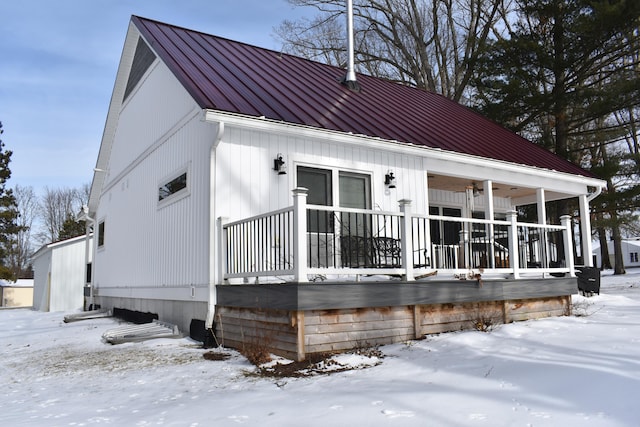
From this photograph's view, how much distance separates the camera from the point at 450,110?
14.3 m

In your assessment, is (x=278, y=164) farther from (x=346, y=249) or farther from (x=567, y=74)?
(x=567, y=74)

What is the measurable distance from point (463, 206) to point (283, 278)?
6.76m

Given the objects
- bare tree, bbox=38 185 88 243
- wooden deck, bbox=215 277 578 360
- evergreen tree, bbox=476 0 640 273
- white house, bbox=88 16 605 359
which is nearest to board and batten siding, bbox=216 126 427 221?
white house, bbox=88 16 605 359

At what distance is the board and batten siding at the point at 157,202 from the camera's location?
8383 millimetres

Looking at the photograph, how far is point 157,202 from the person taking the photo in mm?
10578

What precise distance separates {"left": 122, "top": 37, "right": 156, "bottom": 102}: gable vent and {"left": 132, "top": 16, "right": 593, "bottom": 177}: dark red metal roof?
0.57 m

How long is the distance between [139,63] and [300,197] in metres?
8.28

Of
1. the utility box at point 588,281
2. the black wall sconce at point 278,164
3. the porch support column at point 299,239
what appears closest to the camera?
the porch support column at point 299,239

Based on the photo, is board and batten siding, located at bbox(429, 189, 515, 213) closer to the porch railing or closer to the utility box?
the utility box

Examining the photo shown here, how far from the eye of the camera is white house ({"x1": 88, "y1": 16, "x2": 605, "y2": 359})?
265 inches

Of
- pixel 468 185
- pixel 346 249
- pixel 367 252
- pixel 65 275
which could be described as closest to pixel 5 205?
pixel 65 275

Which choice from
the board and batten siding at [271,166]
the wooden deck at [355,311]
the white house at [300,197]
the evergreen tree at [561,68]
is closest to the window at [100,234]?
the white house at [300,197]

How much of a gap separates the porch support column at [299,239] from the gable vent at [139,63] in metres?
6.95

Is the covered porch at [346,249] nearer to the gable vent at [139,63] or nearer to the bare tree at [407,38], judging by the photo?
the gable vent at [139,63]
